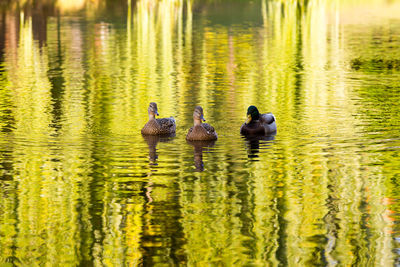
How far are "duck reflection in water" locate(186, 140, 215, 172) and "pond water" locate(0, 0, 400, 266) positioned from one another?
0.31 ft

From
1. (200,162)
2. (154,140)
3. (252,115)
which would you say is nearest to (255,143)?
(252,115)

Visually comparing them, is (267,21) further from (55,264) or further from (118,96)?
(55,264)

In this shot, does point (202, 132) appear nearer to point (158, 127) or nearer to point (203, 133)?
point (203, 133)

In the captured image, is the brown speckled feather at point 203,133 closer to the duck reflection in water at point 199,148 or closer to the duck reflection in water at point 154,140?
the duck reflection in water at point 199,148

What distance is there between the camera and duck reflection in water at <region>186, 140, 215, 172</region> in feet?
52.3

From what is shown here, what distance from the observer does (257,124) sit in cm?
1869

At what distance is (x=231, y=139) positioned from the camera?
1848 centimetres

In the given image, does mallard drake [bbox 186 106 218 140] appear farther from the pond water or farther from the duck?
the duck

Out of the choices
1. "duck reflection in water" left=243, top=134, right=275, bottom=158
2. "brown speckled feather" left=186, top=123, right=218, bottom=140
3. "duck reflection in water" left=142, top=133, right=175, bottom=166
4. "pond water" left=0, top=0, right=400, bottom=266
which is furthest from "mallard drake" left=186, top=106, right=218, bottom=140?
"duck reflection in water" left=243, top=134, right=275, bottom=158

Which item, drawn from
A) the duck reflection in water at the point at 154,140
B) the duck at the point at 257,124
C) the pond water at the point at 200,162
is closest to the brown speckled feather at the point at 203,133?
the pond water at the point at 200,162

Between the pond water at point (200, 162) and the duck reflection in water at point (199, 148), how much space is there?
9 centimetres

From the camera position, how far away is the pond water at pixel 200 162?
11.1m

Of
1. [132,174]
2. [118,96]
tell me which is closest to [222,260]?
[132,174]

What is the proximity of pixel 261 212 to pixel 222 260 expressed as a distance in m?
2.31
